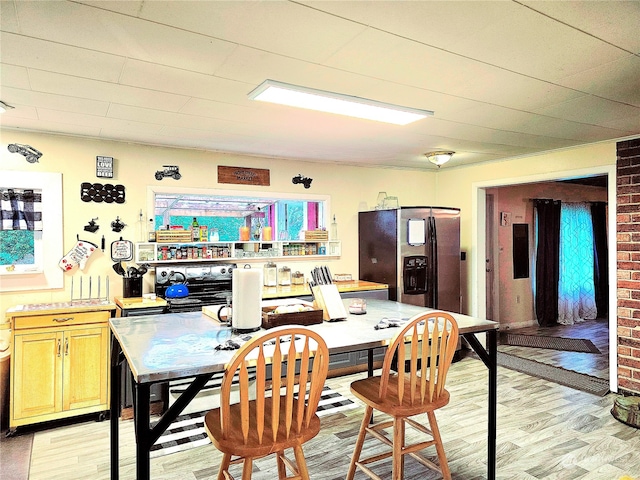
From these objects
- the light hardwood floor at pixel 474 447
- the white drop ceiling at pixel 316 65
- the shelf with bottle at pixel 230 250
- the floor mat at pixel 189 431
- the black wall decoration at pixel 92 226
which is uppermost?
the white drop ceiling at pixel 316 65

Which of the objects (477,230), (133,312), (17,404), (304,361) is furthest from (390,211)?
(17,404)

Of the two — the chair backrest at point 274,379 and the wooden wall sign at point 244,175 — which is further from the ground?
the wooden wall sign at point 244,175

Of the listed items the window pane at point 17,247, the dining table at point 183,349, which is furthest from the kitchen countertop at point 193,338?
the window pane at point 17,247

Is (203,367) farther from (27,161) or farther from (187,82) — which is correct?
(27,161)

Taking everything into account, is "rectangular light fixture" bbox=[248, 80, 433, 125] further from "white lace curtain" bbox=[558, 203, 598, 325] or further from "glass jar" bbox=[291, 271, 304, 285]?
"white lace curtain" bbox=[558, 203, 598, 325]

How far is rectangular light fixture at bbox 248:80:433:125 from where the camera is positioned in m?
2.57

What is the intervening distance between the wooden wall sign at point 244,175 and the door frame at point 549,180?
102 inches

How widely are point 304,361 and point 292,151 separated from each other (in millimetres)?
3101

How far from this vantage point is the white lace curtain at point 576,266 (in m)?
7.09

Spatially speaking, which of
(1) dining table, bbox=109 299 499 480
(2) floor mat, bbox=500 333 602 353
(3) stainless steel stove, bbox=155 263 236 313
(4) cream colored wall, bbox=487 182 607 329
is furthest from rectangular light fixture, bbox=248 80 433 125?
(2) floor mat, bbox=500 333 602 353

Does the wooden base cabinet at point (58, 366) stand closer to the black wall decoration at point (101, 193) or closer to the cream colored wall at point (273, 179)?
the cream colored wall at point (273, 179)

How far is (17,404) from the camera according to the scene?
3.23m

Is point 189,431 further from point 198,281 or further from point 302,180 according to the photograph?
point 302,180

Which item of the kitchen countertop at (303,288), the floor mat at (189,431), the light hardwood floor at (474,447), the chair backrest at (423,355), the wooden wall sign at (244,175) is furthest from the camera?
the wooden wall sign at (244,175)
